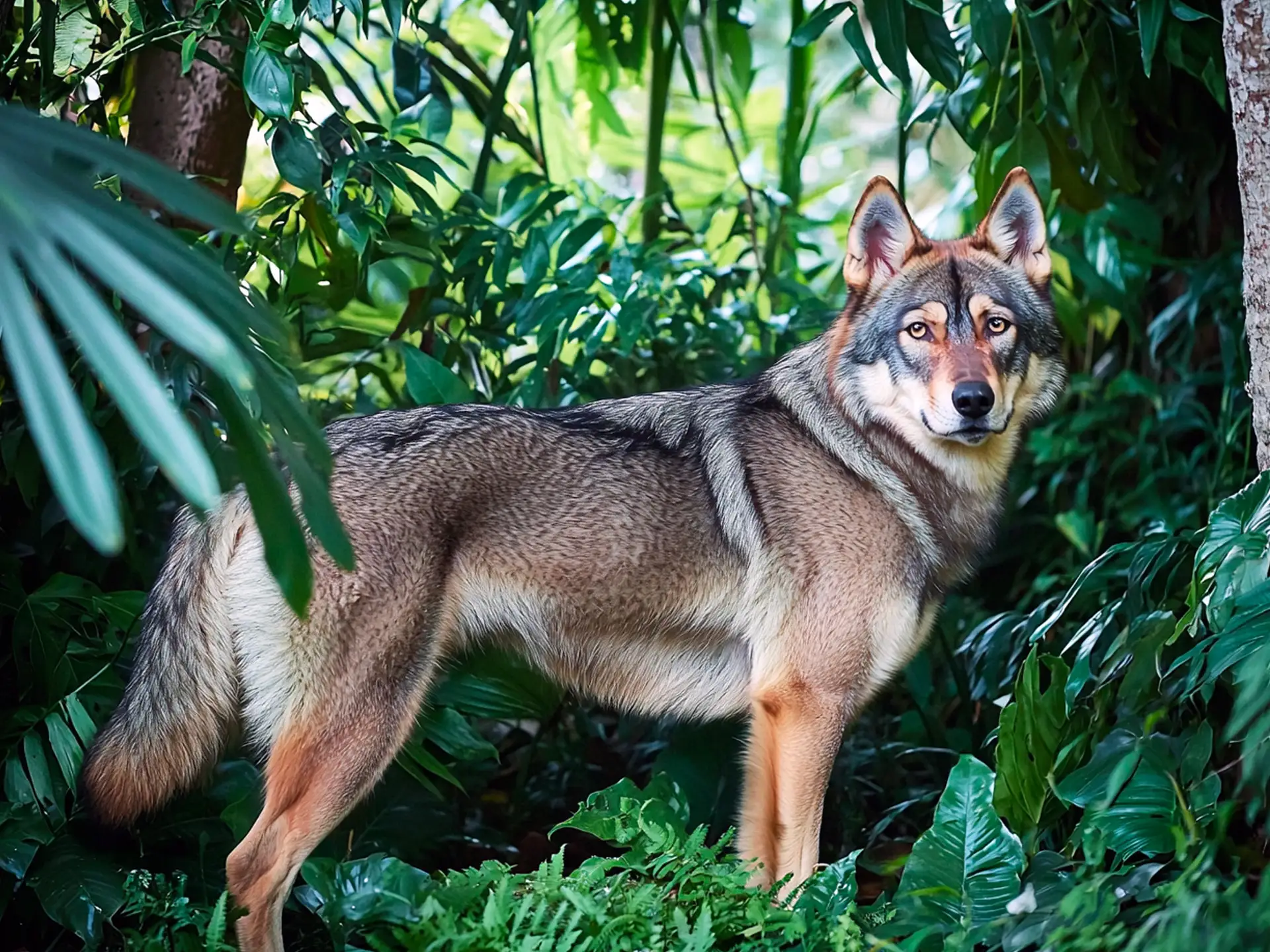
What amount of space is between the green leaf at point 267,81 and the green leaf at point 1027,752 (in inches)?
90.7

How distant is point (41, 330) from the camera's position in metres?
1.27

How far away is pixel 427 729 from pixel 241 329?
1.87 meters

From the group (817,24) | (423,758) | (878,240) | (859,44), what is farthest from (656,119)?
(423,758)

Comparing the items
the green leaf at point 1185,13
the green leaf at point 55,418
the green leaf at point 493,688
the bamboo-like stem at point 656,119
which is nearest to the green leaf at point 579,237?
the bamboo-like stem at point 656,119

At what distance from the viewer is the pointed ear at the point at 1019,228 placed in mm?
3279

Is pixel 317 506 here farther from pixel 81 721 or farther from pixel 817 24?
pixel 817 24

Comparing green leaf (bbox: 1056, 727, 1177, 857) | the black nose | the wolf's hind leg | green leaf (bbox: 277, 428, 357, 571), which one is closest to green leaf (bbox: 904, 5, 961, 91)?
the black nose

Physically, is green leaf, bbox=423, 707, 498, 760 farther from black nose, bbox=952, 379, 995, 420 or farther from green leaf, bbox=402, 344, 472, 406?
black nose, bbox=952, 379, 995, 420

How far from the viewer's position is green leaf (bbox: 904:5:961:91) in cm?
350

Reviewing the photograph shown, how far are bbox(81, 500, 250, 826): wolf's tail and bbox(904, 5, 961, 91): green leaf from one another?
7.61 feet

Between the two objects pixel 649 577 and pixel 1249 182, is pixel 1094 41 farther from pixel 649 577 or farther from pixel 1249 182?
pixel 649 577

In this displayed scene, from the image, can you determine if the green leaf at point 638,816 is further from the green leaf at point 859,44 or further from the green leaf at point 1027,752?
the green leaf at point 859,44

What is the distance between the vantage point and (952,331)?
3105 millimetres

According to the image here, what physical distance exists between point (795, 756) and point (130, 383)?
7.12ft
